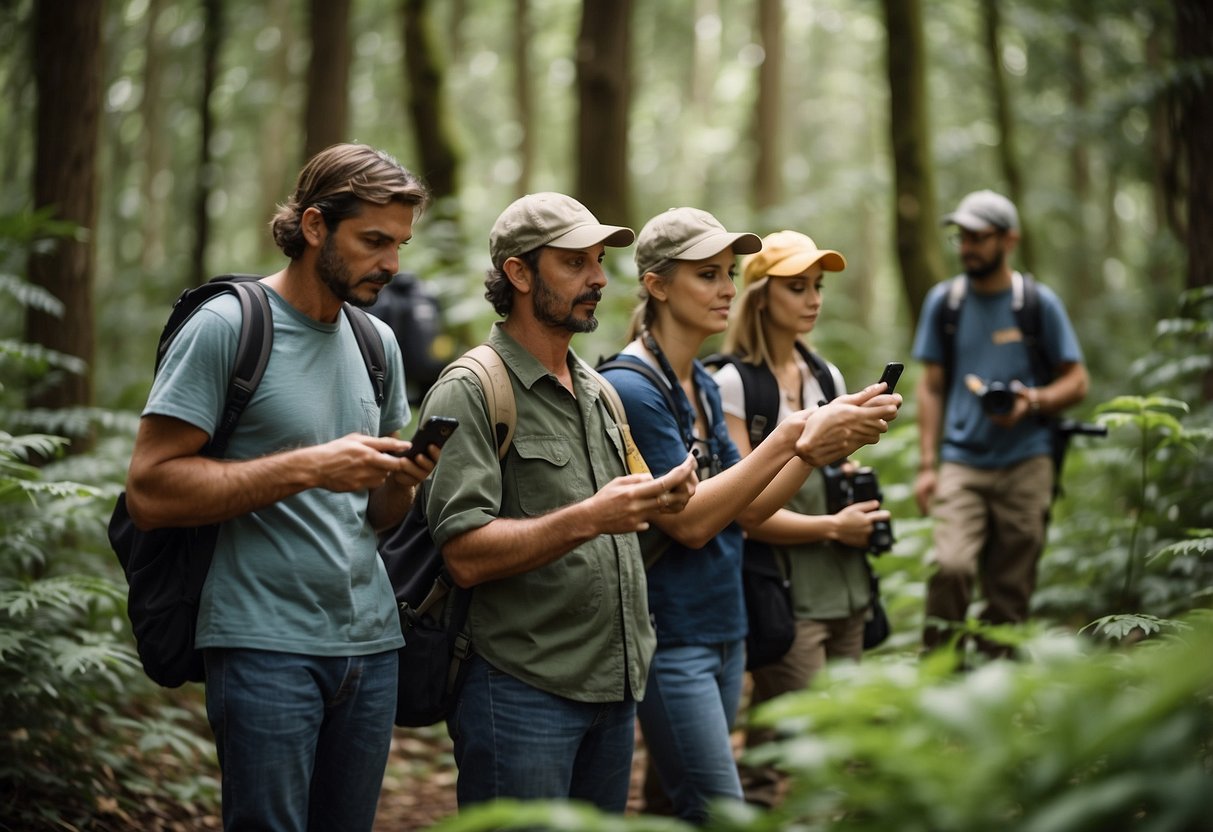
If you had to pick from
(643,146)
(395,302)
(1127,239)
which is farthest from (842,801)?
(643,146)

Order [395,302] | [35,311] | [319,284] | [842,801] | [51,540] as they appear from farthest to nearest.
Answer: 1. [395,302]
2. [35,311]
3. [51,540]
4. [319,284]
5. [842,801]

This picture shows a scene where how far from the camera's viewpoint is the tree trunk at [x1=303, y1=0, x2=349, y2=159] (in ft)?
44.1

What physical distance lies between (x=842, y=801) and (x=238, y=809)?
1.80 meters

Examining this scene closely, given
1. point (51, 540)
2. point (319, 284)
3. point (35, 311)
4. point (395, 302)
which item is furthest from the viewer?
point (395, 302)

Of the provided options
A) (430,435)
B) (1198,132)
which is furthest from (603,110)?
(430,435)

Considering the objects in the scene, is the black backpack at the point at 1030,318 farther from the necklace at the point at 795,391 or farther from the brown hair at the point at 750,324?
the brown hair at the point at 750,324

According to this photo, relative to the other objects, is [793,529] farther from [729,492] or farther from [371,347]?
[371,347]

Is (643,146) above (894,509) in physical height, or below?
above

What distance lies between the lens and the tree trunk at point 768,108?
17875mm

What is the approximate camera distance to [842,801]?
6.14 feet

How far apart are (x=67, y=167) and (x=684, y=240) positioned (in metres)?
4.83

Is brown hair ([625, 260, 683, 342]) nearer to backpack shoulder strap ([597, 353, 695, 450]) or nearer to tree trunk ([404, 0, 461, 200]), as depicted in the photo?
backpack shoulder strap ([597, 353, 695, 450])

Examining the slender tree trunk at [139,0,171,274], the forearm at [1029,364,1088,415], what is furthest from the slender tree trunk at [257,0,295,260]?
the forearm at [1029,364,1088,415]

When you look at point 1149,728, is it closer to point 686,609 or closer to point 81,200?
point 686,609
